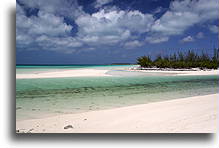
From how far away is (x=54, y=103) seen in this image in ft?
12.9

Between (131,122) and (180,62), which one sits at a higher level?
(180,62)

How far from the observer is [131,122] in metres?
2.63

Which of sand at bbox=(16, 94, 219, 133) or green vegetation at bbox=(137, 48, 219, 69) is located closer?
sand at bbox=(16, 94, 219, 133)

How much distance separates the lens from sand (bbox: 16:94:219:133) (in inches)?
97.7

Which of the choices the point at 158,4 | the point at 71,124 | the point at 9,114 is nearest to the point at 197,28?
the point at 158,4

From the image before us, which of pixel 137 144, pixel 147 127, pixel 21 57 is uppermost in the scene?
pixel 21 57

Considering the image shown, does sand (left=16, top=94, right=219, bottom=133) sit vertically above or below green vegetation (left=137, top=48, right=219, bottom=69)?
below

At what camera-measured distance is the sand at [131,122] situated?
248 cm

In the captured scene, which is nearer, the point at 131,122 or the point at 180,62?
the point at 131,122

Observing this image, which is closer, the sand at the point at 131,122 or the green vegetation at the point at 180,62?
the sand at the point at 131,122

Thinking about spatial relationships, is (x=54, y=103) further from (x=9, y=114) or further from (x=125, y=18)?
(x=125, y=18)

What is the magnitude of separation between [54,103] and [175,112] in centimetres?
263

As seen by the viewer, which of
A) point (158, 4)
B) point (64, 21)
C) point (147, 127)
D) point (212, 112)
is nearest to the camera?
point (147, 127)

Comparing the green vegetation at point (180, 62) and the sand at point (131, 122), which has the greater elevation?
the green vegetation at point (180, 62)
